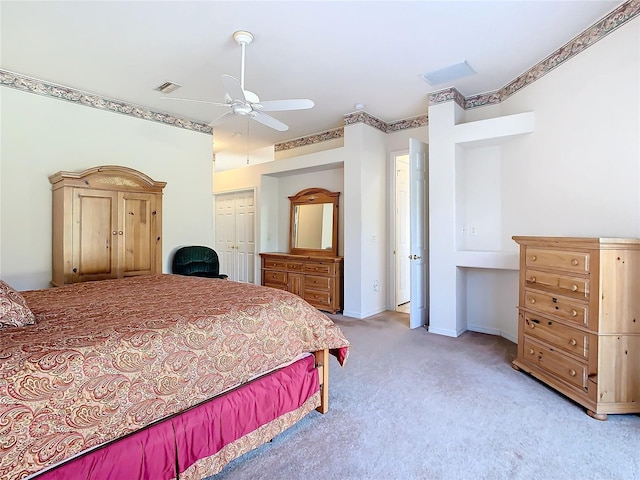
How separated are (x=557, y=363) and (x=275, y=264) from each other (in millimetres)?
3968

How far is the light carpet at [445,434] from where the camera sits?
169 cm

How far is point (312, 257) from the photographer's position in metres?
5.04

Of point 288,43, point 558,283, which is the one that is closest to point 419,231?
point 558,283

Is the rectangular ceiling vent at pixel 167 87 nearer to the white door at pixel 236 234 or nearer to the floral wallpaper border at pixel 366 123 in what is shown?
the floral wallpaper border at pixel 366 123

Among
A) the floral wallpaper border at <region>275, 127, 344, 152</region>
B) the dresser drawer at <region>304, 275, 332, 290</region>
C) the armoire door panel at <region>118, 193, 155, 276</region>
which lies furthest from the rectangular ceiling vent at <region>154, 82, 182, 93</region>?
the dresser drawer at <region>304, 275, 332, 290</region>

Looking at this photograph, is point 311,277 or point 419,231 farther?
point 311,277

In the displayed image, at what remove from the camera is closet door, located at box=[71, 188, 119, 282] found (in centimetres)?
338

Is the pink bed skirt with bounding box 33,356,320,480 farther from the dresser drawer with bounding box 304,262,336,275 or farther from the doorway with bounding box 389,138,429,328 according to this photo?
the dresser drawer with bounding box 304,262,336,275

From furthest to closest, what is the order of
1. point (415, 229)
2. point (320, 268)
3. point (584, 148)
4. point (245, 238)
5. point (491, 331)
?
point (245, 238), point (320, 268), point (415, 229), point (491, 331), point (584, 148)

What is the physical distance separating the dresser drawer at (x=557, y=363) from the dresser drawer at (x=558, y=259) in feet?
2.04

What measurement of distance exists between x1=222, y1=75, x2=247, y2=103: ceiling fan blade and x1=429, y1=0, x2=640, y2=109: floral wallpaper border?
7.83 feet

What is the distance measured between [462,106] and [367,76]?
134 cm

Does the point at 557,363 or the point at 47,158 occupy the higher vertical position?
the point at 47,158

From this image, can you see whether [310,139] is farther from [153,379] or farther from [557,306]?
[153,379]
